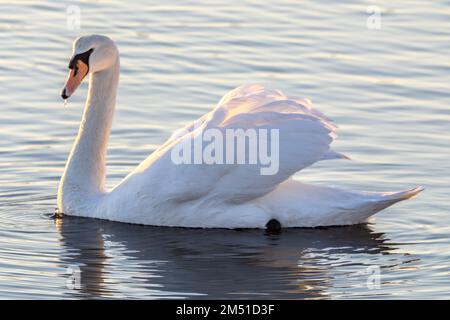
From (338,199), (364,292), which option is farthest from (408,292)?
(338,199)

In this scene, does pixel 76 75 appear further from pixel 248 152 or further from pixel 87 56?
pixel 248 152

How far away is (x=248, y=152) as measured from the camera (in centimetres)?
1434

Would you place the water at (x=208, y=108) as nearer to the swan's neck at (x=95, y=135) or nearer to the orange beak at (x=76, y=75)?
the swan's neck at (x=95, y=135)

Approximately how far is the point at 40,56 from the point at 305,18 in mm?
3768

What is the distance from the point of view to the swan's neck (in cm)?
1541

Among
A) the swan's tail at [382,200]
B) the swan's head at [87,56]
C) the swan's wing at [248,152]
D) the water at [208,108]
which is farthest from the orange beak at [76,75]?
the swan's tail at [382,200]

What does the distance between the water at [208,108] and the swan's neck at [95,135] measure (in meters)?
0.49

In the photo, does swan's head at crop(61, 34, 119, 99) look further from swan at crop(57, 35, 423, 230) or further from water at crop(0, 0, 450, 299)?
water at crop(0, 0, 450, 299)

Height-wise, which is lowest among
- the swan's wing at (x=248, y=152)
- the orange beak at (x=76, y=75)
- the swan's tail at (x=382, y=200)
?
the swan's tail at (x=382, y=200)

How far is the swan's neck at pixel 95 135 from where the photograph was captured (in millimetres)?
15406

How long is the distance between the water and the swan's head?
1.34m

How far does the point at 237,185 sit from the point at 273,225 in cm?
57

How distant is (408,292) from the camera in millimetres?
12742

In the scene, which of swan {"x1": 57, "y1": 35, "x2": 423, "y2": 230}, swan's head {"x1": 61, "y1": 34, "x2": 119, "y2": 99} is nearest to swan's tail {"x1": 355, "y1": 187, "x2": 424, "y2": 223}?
swan {"x1": 57, "y1": 35, "x2": 423, "y2": 230}
